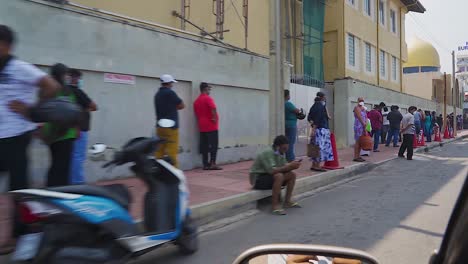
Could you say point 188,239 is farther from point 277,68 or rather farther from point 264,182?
point 277,68

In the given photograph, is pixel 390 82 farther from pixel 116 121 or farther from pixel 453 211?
pixel 453 211

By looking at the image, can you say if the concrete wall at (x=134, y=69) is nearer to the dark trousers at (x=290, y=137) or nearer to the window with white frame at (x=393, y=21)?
the dark trousers at (x=290, y=137)

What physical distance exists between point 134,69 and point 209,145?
225cm

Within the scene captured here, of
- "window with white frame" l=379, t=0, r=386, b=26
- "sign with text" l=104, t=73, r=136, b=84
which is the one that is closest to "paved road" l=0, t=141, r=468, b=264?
"sign with text" l=104, t=73, r=136, b=84

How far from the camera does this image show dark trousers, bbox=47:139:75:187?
435 centimetres

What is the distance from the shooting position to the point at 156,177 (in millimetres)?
4301

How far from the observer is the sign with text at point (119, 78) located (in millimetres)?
7762

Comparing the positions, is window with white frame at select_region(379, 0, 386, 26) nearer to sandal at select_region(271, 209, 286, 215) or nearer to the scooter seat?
sandal at select_region(271, 209, 286, 215)

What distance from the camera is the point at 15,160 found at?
3.87 meters

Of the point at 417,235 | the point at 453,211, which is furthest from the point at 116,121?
the point at 453,211

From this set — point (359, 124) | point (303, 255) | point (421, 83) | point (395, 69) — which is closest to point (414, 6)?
point (395, 69)

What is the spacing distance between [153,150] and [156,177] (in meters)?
0.34

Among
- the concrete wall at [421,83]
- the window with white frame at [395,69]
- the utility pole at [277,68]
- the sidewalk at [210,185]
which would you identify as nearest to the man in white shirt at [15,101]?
the sidewalk at [210,185]

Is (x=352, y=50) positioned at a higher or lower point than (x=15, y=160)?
higher
